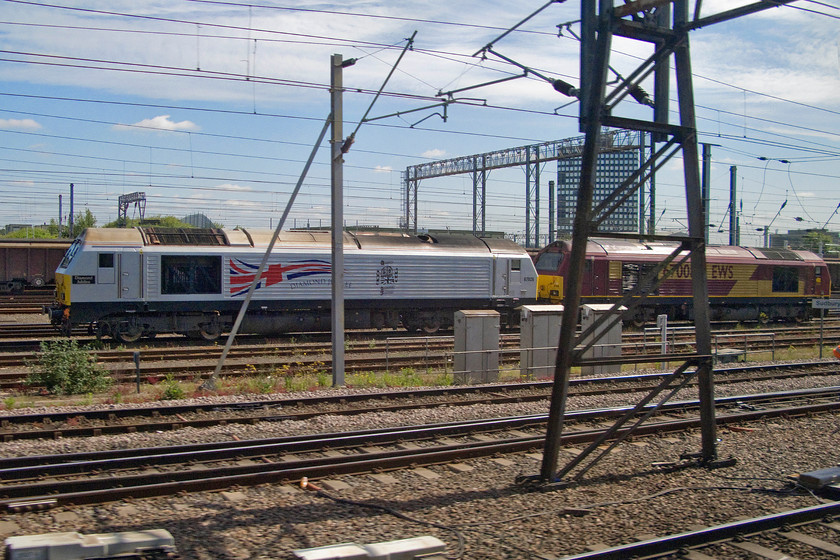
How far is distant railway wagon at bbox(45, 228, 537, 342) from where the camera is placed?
19656mm

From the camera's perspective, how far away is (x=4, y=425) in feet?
33.7

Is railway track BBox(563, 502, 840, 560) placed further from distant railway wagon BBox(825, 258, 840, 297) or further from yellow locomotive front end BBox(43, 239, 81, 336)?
distant railway wagon BBox(825, 258, 840, 297)

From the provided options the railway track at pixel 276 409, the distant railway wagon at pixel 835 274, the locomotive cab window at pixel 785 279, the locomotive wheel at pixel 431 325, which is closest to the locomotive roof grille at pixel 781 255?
the locomotive cab window at pixel 785 279

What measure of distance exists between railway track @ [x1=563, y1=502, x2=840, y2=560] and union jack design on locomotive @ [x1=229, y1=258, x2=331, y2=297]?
1656 centimetres

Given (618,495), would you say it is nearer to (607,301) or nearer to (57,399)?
(57,399)

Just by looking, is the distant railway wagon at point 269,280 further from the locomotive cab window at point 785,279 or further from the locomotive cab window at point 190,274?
the locomotive cab window at point 785,279

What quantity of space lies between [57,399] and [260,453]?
5986mm

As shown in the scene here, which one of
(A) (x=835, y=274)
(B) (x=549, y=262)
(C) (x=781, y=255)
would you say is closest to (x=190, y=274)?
(B) (x=549, y=262)

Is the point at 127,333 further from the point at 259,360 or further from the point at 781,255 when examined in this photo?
the point at 781,255

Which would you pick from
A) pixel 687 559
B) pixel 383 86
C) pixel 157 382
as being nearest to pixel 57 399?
pixel 157 382

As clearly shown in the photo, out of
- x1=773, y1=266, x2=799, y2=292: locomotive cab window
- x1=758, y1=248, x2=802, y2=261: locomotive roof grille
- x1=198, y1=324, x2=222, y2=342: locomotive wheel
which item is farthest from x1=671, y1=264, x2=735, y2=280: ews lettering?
x1=198, y1=324, x2=222, y2=342: locomotive wheel

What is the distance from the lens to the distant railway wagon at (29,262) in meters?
37.3

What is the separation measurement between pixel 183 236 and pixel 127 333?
315cm

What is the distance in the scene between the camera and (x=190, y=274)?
20.5 meters
